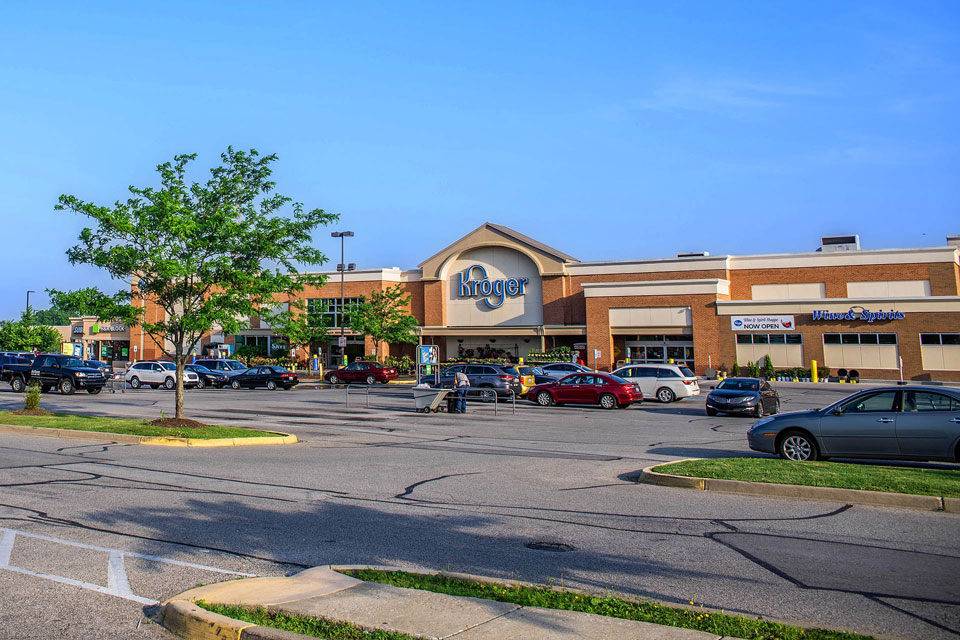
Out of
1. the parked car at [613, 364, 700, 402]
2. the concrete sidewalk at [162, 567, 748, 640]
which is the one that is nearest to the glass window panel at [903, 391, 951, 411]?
the concrete sidewalk at [162, 567, 748, 640]

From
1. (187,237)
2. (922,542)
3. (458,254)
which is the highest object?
(458,254)

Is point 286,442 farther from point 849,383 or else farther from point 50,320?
point 50,320

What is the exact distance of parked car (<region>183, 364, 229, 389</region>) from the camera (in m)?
42.2

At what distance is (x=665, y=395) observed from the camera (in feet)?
98.2

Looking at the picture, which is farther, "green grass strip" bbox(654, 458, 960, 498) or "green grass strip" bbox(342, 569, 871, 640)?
"green grass strip" bbox(654, 458, 960, 498)

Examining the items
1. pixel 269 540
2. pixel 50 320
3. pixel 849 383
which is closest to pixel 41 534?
pixel 269 540

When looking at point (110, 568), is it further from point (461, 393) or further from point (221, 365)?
point (221, 365)

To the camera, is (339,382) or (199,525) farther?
(339,382)

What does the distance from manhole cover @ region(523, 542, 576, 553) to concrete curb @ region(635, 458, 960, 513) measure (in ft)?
13.3

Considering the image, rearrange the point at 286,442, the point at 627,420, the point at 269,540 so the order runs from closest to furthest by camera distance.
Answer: the point at 269,540
the point at 286,442
the point at 627,420

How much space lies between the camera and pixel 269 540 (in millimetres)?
7543

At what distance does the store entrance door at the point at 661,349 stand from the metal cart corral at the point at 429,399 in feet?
91.1

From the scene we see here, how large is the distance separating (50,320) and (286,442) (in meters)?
198

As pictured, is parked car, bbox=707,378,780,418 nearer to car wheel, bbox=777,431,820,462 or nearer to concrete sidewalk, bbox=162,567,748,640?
car wheel, bbox=777,431,820,462
